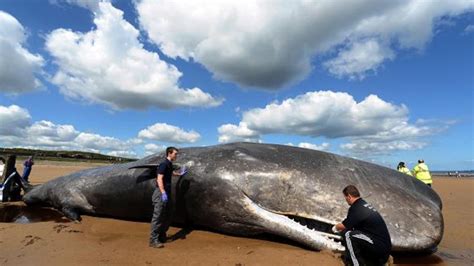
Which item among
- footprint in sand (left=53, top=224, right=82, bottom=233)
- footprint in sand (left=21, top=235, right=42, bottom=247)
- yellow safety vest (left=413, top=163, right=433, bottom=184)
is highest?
yellow safety vest (left=413, top=163, right=433, bottom=184)

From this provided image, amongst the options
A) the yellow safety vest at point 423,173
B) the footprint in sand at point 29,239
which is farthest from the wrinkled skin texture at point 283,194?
the yellow safety vest at point 423,173

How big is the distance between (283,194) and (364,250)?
1.80 metres

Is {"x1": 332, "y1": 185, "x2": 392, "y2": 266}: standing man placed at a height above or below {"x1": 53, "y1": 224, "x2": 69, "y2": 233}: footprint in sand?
above

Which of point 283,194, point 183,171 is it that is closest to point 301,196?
point 283,194

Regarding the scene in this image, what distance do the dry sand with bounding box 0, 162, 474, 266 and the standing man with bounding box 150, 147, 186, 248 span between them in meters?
0.21

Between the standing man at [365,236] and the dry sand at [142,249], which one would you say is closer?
the standing man at [365,236]

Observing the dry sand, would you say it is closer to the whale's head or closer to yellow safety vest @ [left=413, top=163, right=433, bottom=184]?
the whale's head

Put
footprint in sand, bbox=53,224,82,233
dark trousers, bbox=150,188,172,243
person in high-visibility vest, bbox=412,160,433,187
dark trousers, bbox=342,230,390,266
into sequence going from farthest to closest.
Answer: person in high-visibility vest, bbox=412,160,433,187 < footprint in sand, bbox=53,224,82,233 < dark trousers, bbox=150,188,172,243 < dark trousers, bbox=342,230,390,266

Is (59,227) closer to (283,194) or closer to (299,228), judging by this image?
(283,194)

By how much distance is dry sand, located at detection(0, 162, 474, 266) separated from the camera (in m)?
5.66

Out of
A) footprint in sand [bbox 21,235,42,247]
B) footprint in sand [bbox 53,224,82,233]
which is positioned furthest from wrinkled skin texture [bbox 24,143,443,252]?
footprint in sand [bbox 21,235,42,247]

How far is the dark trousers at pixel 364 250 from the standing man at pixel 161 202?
3033 mm

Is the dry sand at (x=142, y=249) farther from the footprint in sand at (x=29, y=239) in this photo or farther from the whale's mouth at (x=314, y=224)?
the whale's mouth at (x=314, y=224)

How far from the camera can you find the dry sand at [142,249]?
5.66 meters
